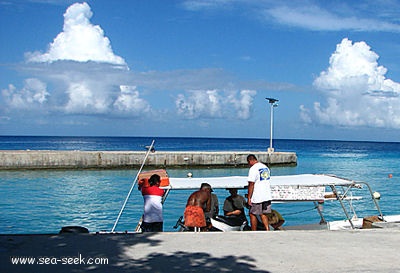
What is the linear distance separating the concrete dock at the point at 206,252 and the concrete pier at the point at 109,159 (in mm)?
42891

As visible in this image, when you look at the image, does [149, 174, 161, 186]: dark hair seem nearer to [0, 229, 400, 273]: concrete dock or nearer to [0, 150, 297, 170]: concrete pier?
[0, 229, 400, 273]: concrete dock

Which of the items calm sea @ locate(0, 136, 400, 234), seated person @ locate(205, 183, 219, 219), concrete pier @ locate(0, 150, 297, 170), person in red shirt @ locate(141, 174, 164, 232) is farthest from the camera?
concrete pier @ locate(0, 150, 297, 170)

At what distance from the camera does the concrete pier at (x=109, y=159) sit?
49.3 metres

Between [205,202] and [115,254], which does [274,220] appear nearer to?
[205,202]

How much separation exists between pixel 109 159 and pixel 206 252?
44.8 metres

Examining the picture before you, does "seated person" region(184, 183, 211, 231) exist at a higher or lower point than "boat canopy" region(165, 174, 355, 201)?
lower

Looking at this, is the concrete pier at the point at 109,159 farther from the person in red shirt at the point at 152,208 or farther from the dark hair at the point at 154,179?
the person in red shirt at the point at 152,208

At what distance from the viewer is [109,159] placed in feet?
170

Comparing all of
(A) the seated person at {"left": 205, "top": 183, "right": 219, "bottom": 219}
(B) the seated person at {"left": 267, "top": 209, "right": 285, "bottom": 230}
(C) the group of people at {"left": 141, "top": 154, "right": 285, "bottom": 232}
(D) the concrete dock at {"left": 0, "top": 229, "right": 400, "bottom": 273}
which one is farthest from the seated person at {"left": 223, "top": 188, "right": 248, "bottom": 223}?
(D) the concrete dock at {"left": 0, "top": 229, "right": 400, "bottom": 273}

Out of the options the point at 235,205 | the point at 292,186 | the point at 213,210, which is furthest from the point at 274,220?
the point at 213,210

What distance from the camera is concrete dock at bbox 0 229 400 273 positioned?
714 centimetres

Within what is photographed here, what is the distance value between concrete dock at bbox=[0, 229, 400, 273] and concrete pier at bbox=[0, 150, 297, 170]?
1689 inches

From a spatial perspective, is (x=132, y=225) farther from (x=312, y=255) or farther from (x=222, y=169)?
(x=222, y=169)

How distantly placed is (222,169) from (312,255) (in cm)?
4547
